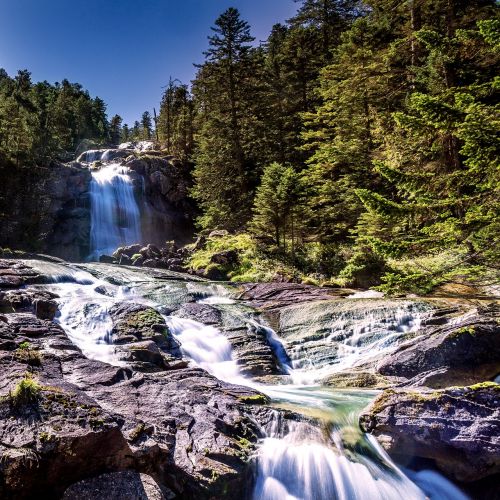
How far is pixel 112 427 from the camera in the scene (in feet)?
14.4

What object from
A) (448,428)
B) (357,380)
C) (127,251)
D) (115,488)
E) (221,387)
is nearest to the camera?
(115,488)

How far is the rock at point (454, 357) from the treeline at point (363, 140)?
159 cm

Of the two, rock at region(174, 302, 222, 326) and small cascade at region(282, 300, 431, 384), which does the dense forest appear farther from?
rock at region(174, 302, 222, 326)

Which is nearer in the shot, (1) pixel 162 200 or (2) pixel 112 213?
(2) pixel 112 213

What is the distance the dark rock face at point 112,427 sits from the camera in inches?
157

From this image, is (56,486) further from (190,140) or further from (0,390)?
(190,140)

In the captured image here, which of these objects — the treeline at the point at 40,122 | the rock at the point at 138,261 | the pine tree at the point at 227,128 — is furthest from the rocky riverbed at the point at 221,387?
the treeline at the point at 40,122

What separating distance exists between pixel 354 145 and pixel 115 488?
22440 millimetres

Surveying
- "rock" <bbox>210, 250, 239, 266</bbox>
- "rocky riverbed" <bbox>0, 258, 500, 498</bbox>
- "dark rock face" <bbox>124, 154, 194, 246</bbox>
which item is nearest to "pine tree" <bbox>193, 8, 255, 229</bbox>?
"dark rock face" <bbox>124, 154, 194, 246</bbox>

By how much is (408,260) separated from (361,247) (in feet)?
8.36

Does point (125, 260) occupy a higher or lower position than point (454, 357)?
→ higher

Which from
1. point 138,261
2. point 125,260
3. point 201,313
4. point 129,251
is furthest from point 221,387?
point 129,251

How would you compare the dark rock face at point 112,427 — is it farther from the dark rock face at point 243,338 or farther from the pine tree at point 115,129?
the pine tree at point 115,129

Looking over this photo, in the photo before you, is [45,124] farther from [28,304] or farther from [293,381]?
[293,381]
